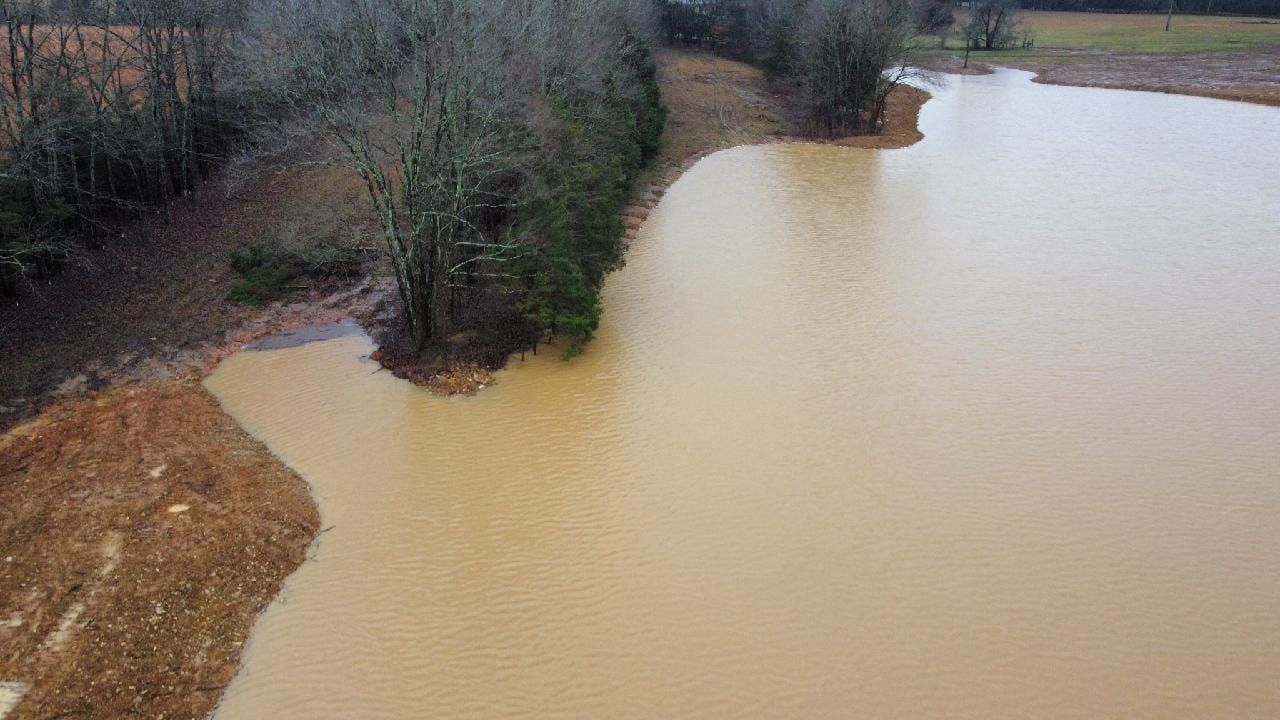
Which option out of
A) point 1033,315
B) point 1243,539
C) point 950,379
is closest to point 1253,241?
point 1033,315

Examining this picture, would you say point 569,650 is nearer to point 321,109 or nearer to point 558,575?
point 558,575

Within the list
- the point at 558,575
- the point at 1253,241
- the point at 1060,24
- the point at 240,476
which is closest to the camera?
the point at 558,575

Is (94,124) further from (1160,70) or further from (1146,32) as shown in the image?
(1146,32)

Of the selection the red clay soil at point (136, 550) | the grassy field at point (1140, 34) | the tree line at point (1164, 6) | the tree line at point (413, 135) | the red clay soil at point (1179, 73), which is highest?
the tree line at point (1164, 6)

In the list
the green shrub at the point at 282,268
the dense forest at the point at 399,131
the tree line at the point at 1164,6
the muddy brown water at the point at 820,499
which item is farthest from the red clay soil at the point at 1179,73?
the green shrub at the point at 282,268

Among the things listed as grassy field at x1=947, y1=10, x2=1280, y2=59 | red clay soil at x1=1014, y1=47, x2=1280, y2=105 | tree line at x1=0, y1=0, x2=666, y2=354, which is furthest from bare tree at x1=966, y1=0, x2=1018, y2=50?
tree line at x1=0, y1=0, x2=666, y2=354

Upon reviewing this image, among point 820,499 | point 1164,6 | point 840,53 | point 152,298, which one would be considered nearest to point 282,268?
point 152,298

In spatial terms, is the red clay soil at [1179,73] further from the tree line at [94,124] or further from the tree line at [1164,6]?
the tree line at [94,124]

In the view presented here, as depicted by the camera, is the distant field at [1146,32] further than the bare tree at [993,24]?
No
